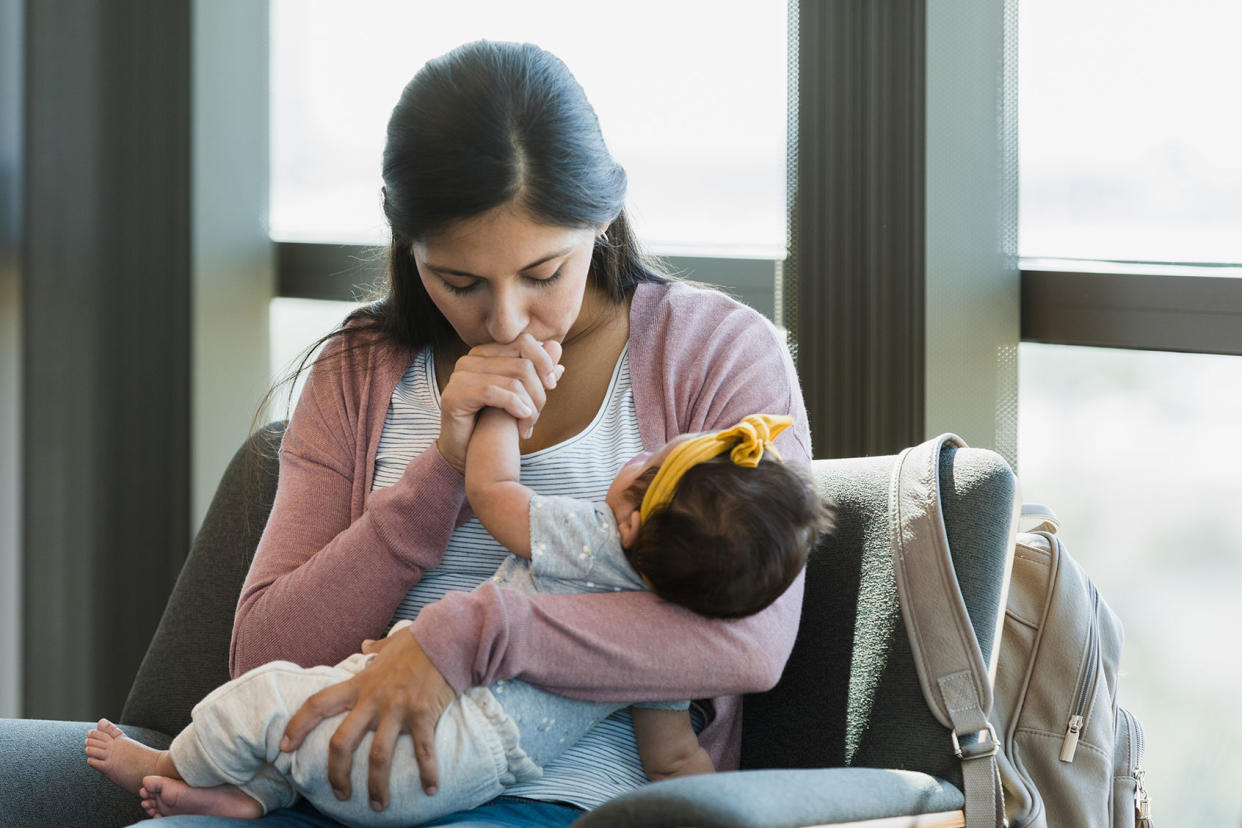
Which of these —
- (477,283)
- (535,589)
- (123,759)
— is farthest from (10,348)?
(535,589)

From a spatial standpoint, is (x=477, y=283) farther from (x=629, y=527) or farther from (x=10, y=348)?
(x=10, y=348)

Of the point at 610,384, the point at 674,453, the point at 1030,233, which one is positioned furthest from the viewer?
the point at 1030,233

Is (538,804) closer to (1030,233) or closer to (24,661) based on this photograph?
(1030,233)

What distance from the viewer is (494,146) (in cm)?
134

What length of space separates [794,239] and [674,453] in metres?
0.90

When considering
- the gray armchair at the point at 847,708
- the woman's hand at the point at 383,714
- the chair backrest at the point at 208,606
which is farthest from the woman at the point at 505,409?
the chair backrest at the point at 208,606

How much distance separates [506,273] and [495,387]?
0.42 ft

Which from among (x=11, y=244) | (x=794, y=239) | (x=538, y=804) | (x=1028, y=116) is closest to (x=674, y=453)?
(x=538, y=804)

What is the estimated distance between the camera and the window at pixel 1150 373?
179cm

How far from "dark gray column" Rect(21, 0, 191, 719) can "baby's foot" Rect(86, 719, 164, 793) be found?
1657 mm

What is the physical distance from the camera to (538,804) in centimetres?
133

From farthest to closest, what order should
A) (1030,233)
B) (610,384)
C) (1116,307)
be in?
(1030,233)
(1116,307)
(610,384)

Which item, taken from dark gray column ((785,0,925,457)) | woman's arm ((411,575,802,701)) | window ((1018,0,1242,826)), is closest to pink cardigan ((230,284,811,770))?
woman's arm ((411,575,802,701))

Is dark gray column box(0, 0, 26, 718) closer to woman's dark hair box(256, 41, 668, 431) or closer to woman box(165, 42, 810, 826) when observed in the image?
woman box(165, 42, 810, 826)
